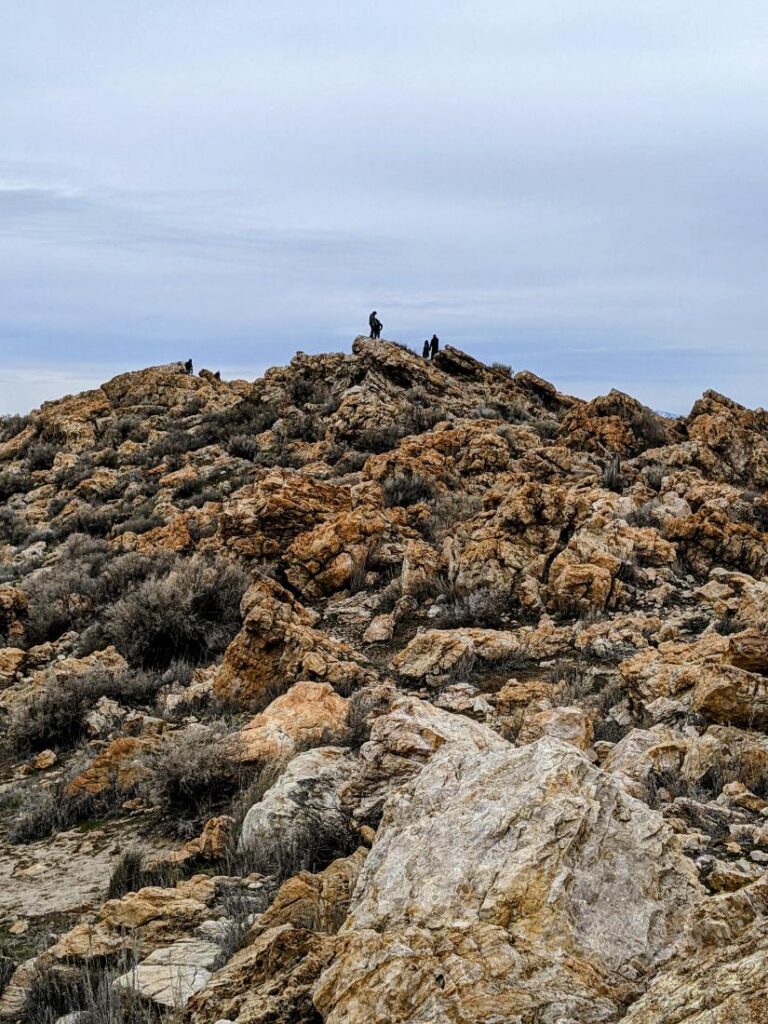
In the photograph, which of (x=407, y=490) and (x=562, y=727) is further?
(x=407, y=490)

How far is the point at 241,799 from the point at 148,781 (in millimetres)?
1096

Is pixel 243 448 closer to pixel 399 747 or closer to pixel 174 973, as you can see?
pixel 399 747

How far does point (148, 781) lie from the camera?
6.66 meters

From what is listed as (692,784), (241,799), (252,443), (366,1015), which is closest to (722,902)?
(366,1015)

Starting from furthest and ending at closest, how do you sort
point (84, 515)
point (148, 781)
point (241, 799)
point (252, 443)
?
point (252, 443)
point (84, 515)
point (148, 781)
point (241, 799)

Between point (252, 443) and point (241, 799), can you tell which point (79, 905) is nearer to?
point (241, 799)

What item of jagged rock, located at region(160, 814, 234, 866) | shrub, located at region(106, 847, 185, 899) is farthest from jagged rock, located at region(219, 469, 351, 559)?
shrub, located at region(106, 847, 185, 899)

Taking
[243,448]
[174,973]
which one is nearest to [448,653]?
[174,973]

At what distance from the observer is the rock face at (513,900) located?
2.76m

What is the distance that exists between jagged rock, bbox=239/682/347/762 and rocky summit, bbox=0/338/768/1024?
29mm

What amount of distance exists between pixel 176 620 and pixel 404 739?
17.2 feet

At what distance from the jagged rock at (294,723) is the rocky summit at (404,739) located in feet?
0.10

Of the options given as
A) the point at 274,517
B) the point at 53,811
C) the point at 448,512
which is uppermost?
the point at 448,512

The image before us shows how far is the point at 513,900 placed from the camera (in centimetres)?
324
